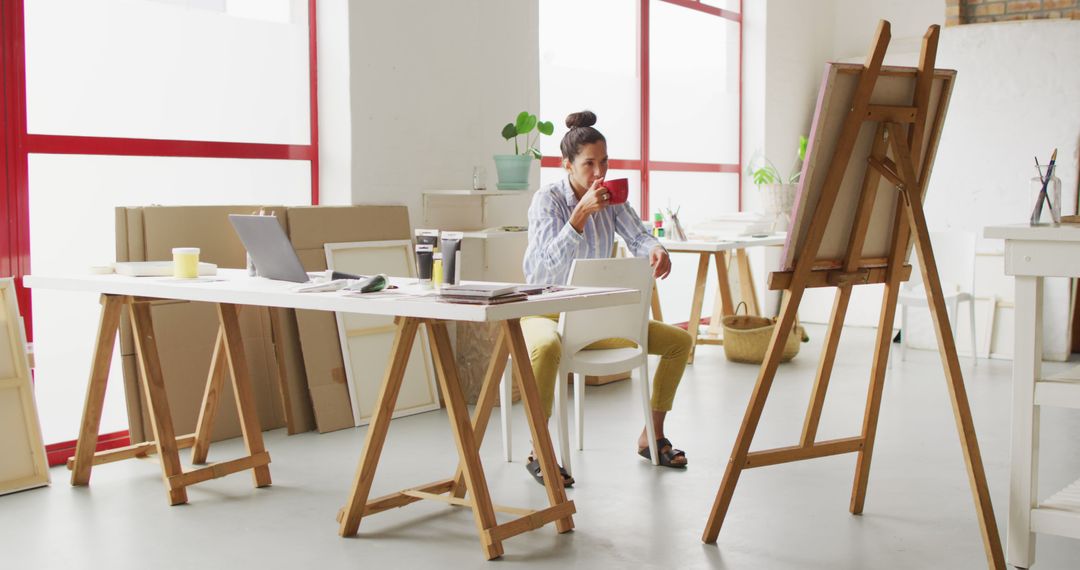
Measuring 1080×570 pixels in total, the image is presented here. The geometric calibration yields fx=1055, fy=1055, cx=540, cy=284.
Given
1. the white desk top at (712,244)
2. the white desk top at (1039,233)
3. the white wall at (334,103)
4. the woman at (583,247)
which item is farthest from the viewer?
the white desk top at (712,244)

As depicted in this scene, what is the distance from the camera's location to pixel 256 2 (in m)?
4.75

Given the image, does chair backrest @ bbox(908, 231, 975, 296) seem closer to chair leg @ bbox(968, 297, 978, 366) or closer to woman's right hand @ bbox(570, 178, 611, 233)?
chair leg @ bbox(968, 297, 978, 366)

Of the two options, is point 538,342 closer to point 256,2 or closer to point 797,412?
point 797,412

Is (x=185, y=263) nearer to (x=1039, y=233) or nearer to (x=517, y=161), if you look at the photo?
(x=517, y=161)

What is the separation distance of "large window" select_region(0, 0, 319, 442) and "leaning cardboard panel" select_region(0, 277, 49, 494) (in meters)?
0.28

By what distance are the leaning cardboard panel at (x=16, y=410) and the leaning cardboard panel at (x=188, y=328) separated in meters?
0.42

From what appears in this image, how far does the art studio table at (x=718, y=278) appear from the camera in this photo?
6.17 meters

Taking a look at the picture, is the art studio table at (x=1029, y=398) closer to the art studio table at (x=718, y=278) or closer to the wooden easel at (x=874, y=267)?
the wooden easel at (x=874, y=267)

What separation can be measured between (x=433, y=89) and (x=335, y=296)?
2.52 metres

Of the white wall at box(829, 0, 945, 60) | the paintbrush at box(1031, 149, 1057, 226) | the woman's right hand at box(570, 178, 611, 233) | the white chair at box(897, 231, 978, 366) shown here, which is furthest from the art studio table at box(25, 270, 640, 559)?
the white wall at box(829, 0, 945, 60)

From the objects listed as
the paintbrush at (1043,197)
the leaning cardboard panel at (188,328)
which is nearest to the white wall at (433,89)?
the leaning cardboard panel at (188,328)

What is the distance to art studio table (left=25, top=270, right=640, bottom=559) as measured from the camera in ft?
A: 9.70

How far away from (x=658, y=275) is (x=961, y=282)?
3307 mm

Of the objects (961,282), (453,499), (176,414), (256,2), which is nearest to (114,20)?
(256,2)
